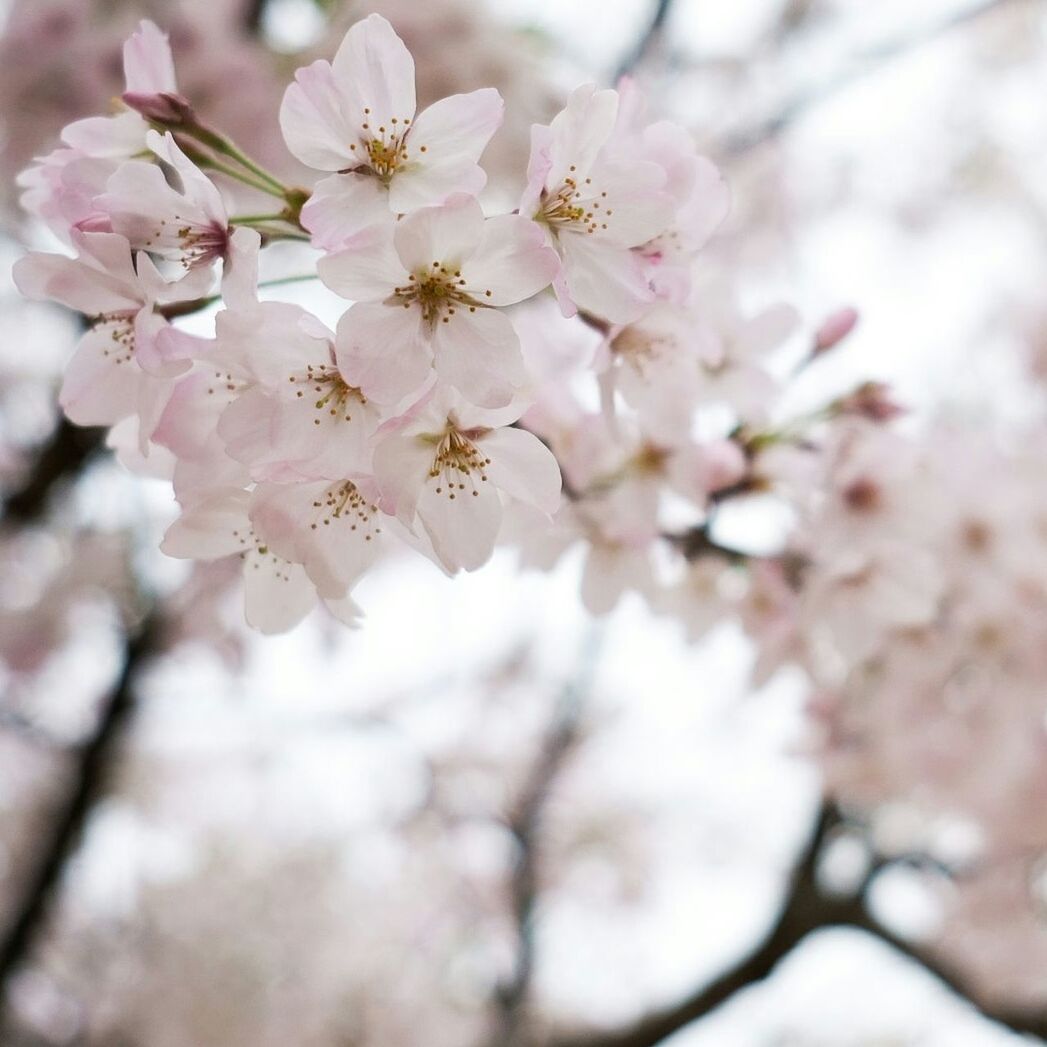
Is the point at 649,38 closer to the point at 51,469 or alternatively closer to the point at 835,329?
the point at 835,329

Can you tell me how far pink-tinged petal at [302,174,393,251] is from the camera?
527 millimetres

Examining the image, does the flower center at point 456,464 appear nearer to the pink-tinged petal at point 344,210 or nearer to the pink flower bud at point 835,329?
the pink-tinged petal at point 344,210

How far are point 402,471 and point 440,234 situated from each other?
142 mm

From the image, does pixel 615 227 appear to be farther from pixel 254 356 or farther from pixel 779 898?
pixel 779 898

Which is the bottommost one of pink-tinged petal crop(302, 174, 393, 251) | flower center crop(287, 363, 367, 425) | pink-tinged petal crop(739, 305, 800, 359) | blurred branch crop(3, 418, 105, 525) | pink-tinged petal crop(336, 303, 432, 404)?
blurred branch crop(3, 418, 105, 525)

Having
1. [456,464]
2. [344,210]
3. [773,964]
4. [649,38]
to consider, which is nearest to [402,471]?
[456,464]

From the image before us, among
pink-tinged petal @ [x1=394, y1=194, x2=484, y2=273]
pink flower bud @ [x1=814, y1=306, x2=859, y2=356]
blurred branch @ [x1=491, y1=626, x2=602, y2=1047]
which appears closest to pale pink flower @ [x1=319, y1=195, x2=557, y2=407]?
pink-tinged petal @ [x1=394, y1=194, x2=484, y2=273]

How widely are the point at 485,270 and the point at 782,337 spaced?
1.38 feet

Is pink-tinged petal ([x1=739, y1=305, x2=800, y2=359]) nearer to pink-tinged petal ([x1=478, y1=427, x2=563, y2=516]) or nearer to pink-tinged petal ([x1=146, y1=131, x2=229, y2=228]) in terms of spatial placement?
pink-tinged petal ([x1=478, y1=427, x2=563, y2=516])

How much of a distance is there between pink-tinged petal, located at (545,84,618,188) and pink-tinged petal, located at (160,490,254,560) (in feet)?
0.96

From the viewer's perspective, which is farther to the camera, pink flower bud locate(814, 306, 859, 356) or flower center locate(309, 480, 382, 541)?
pink flower bud locate(814, 306, 859, 356)

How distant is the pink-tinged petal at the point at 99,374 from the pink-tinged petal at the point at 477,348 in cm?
24

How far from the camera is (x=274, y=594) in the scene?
0.71 m

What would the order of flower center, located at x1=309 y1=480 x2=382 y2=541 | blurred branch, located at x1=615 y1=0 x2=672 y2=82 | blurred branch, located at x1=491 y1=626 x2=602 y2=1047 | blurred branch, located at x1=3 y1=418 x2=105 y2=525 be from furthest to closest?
blurred branch, located at x1=491 y1=626 x2=602 y2=1047, blurred branch, located at x1=3 y1=418 x2=105 y2=525, blurred branch, located at x1=615 y1=0 x2=672 y2=82, flower center, located at x1=309 y1=480 x2=382 y2=541
